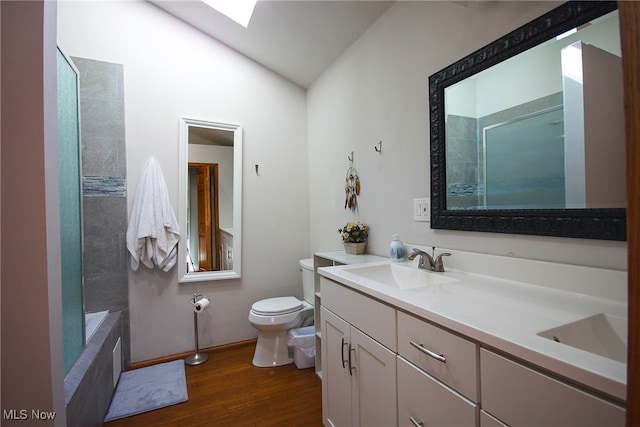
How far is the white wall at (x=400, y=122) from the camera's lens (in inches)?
41.8

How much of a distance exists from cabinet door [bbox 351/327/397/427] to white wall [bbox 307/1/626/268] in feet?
2.04

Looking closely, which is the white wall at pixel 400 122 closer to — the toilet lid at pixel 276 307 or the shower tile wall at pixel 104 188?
the toilet lid at pixel 276 307

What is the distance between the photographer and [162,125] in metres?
2.28

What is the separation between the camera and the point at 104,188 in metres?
2.10

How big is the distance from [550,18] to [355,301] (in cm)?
124

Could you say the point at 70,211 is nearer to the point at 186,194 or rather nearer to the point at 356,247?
the point at 186,194

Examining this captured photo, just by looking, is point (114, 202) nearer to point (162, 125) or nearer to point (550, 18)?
point (162, 125)

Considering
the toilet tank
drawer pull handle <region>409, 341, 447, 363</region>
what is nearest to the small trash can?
the toilet tank

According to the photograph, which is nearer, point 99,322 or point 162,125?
point 99,322

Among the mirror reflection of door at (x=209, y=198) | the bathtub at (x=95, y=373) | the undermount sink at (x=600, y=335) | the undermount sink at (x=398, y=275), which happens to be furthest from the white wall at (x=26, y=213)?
the mirror reflection of door at (x=209, y=198)

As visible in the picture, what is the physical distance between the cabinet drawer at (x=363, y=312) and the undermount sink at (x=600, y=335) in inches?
18.4

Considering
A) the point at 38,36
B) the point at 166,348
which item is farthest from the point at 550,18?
the point at 166,348

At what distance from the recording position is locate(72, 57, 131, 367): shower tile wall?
6.74 feet

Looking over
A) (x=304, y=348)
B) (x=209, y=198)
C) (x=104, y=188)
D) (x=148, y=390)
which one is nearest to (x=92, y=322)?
(x=148, y=390)
